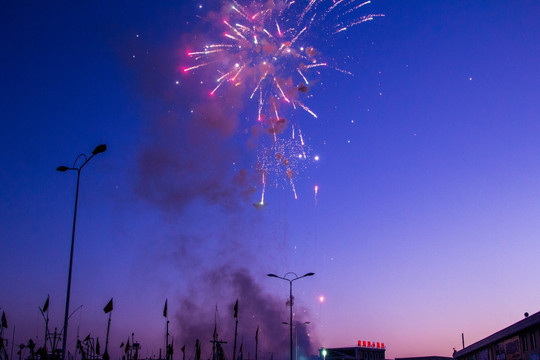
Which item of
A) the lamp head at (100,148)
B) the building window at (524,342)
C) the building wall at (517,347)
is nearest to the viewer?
the lamp head at (100,148)

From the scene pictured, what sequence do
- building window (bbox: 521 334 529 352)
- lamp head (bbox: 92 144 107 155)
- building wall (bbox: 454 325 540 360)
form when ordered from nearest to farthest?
lamp head (bbox: 92 144 107 155)
building wall (bbox: 454 325 540 360)
building window (bbox: 521 334 529 352)

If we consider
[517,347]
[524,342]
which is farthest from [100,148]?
[517,347]

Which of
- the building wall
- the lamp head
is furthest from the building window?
the lamp head

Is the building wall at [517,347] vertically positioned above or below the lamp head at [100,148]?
below

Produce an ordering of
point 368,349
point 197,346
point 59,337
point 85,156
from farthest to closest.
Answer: point 368,349, point 197,346, point 59,337, point 85,156

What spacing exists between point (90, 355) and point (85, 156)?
A: 238ft

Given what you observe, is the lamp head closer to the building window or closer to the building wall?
the building wall

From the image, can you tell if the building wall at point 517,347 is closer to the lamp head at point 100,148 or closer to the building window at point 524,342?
the building window at point 524,342

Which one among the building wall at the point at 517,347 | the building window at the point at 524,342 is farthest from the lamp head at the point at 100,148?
the building window at the point at 524,342

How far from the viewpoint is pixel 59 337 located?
237 feet

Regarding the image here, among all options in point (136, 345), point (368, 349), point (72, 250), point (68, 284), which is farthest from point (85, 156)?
point (368, 349)

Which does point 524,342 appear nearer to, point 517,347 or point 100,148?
point 517,347

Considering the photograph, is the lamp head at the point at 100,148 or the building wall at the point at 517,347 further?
the building wall at the point at 517,347

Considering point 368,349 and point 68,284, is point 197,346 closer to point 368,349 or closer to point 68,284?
point 368,349
